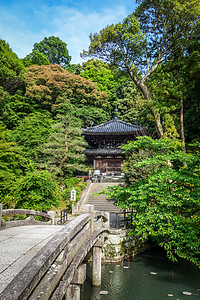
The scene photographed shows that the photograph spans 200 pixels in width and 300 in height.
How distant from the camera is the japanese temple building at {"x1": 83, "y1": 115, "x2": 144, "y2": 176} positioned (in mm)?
24594

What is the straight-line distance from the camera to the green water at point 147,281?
268 inches

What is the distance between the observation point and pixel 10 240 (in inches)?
177

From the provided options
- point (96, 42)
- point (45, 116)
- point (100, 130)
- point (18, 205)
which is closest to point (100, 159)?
point (100, 130)

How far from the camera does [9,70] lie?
26.0 metres

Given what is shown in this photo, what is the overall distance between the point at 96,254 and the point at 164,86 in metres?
12.3

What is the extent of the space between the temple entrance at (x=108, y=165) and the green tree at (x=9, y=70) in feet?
51.3

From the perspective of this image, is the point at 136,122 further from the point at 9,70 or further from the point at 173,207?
the point at 173,207

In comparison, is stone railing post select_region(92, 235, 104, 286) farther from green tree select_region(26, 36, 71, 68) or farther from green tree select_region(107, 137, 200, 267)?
green tree select_region(26, 36, 71, 68)

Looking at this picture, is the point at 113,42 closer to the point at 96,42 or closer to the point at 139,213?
the point at 96,42

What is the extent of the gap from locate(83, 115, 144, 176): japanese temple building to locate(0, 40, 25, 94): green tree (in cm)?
1209

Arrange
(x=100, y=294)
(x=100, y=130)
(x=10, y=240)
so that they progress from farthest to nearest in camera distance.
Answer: (x=100, y=130)
(x=100, y=294)
(x=10, y=240)

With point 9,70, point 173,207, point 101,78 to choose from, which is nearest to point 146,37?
point 173,207

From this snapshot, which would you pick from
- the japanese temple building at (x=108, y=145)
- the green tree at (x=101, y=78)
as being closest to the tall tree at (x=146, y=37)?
the japanese temple building at (x=108, y=145)

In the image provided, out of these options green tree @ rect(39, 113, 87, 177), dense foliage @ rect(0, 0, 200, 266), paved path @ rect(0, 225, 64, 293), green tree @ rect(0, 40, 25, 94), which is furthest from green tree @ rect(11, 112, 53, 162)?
paved path @ rect(0, 225, 64, 293)
